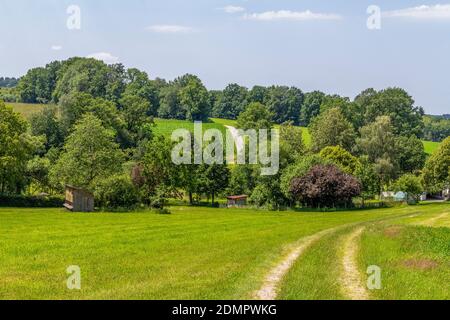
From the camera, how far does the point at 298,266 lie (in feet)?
86.9

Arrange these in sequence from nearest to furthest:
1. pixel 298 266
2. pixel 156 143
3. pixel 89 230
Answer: pixel 298 266 < pixel 89 230 < pixel 156 143

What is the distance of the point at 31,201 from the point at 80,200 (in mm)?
13486

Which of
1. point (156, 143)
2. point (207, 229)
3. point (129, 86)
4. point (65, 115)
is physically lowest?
point (207, 229)

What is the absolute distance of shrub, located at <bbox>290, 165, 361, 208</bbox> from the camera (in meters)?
93.2

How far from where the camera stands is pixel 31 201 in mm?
84000

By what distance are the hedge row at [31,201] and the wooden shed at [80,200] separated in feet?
32.7

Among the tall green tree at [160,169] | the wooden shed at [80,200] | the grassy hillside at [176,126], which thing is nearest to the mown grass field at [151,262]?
the wooden shed at [80,200]

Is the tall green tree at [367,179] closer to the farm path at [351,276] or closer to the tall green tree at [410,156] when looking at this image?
the tall green tree at [410,156]

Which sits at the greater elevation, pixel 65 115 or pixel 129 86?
pixel 129 86

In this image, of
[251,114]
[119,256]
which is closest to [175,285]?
[119,256]

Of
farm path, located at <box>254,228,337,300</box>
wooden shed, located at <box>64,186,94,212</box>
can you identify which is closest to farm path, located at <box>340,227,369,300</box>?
farm path, located at <box>254,228,337,300</box>
